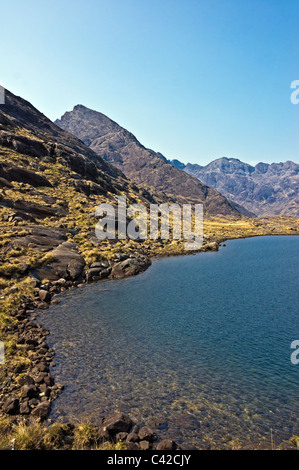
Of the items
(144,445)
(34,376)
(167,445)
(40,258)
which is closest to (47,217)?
(40,258)

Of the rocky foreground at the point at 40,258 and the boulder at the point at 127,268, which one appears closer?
the rocky foreground at the point at 40,258

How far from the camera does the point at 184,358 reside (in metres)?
23.2

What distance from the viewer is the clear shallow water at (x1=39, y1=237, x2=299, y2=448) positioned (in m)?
16.3

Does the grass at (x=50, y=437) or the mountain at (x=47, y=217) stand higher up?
the mountain at (x=47, y=217)

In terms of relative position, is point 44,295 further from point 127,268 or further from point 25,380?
point 127,268

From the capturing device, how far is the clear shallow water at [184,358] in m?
16.3

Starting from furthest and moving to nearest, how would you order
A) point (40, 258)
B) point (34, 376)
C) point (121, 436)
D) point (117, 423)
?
point (40, 258), point (34, 376), point (117, 423), point (121, 436)

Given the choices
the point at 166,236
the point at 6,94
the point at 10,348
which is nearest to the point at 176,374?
the point at 10,348

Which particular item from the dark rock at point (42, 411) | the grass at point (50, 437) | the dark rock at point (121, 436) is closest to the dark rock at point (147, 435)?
the dark rock at point (121, 436)

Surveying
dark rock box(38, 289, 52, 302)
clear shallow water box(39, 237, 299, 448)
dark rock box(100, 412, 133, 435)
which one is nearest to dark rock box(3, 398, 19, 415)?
clear shallow water box(39, 237, 299, 448)

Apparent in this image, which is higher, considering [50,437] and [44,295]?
[44,295]

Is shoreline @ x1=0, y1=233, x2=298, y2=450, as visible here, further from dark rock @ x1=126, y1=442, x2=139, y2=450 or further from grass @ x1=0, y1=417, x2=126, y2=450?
dark rock @ x1=126, y1=442, x2=139, y2=450

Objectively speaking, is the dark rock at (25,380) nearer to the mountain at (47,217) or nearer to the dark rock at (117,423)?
the dark rock at (117,423)

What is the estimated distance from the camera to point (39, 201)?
239ft
